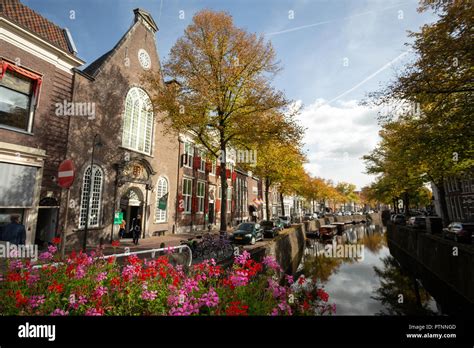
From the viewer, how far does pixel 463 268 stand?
11625 mm

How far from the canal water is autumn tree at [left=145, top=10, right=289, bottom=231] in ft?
29.1

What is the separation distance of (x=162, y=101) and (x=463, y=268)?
58.1 ft

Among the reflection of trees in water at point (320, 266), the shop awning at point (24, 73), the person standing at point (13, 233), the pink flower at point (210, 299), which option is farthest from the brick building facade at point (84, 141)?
the reflection of trees in water at point (320, 266)

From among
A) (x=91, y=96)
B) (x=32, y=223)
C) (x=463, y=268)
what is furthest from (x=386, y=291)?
(x=91, y=96)

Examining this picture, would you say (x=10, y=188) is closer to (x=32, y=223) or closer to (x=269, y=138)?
(x=32, y=223)

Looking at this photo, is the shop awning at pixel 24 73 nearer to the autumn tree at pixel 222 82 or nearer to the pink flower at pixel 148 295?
the autumn tree at pixel 222 82

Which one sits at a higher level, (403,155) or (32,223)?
(403,155)

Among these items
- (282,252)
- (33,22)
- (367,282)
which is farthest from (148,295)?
(367,282)

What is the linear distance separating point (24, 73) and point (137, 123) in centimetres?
795

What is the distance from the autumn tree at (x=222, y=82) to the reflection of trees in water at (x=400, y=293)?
10.3 m

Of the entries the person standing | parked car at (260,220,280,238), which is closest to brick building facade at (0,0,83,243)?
the person standing

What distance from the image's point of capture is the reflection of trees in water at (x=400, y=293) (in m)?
12.3

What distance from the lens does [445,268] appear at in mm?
13992

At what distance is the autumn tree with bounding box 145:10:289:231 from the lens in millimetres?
13820
